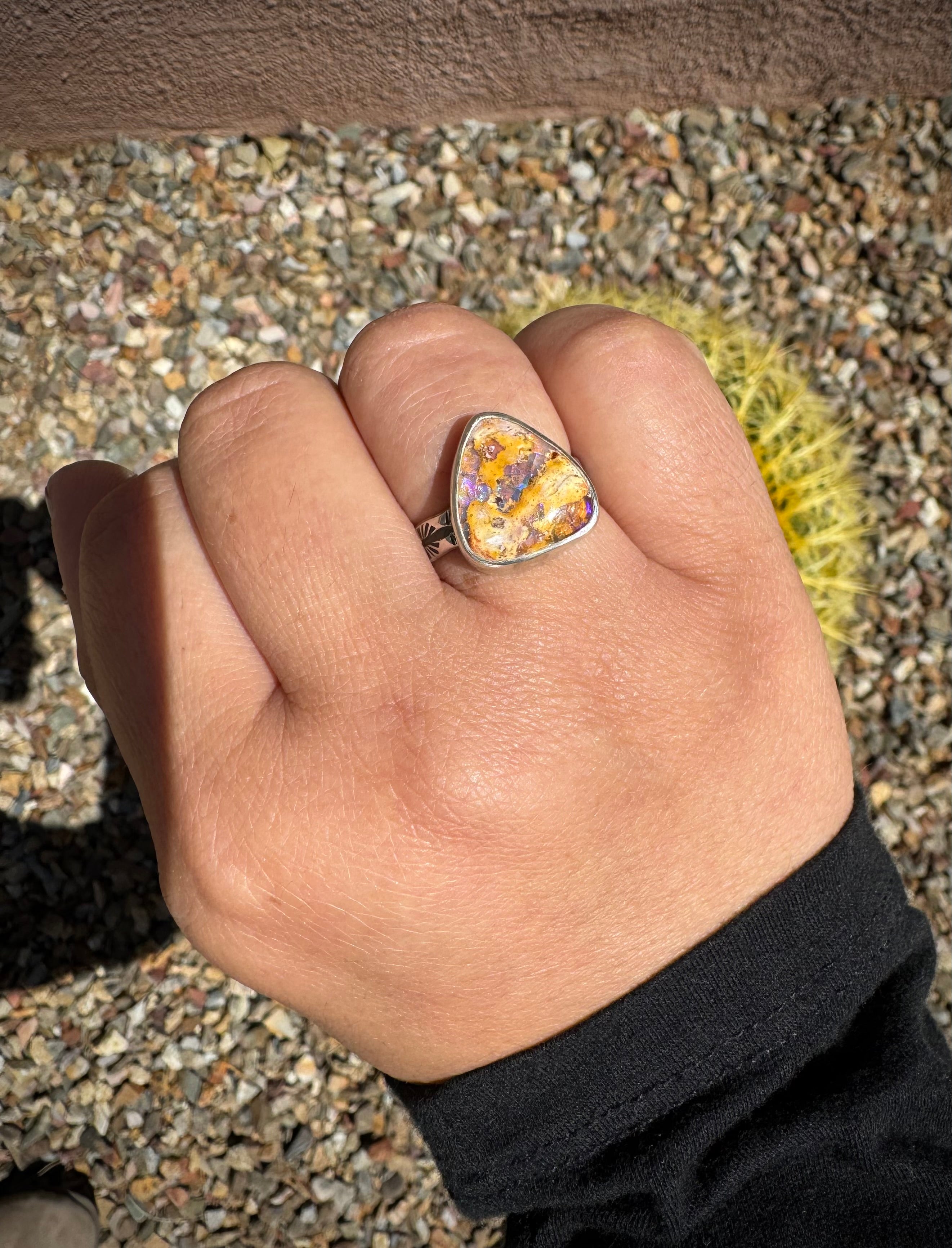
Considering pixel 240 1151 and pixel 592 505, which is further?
pixel 240 1151

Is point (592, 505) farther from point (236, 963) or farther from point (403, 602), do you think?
point (236, 963)

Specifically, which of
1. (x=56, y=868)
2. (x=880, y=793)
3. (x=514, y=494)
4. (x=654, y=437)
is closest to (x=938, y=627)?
(x=880, y=793)

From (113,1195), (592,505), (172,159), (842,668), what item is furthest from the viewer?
(842,668)

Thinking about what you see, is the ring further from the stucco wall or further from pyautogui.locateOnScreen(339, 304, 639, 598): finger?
the stucco wall

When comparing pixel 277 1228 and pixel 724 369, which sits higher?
pixel 724 369

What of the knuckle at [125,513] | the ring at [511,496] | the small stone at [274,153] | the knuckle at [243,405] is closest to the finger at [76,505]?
the knuckle at [125,513]

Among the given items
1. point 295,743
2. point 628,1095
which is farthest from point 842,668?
point 295,743
